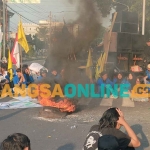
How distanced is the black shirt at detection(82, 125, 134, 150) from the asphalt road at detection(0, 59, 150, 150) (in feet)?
9.59

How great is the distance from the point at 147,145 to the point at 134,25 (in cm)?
1227

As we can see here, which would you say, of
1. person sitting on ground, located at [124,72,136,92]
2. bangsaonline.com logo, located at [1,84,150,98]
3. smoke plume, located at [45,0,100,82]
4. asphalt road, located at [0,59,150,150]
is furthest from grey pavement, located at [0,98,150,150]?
smoke plume, located at [45,0,100,82]

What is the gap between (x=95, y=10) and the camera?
18609 mm

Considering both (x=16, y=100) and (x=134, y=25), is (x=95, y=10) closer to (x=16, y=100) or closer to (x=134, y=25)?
(x=134, y=25)

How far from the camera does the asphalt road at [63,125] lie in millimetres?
6857

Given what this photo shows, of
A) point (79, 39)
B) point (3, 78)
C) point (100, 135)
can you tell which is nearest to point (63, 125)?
point (100, 135)

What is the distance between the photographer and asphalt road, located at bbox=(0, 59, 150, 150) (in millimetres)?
6857

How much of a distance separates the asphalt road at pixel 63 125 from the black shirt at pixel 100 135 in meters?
2.92

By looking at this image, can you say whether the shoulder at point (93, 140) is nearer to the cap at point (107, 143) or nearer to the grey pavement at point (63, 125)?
the cap at point (107, 143)

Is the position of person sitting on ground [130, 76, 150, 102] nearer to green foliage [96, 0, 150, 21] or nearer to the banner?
the banner

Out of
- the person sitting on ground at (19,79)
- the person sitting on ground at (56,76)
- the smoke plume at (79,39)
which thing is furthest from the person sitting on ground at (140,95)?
the smoke plume at (79,39)

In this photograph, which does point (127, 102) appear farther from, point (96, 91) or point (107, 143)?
point (107, 143)

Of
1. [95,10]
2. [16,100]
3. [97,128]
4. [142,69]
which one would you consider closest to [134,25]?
[95,10]

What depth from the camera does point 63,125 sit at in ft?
27.5
